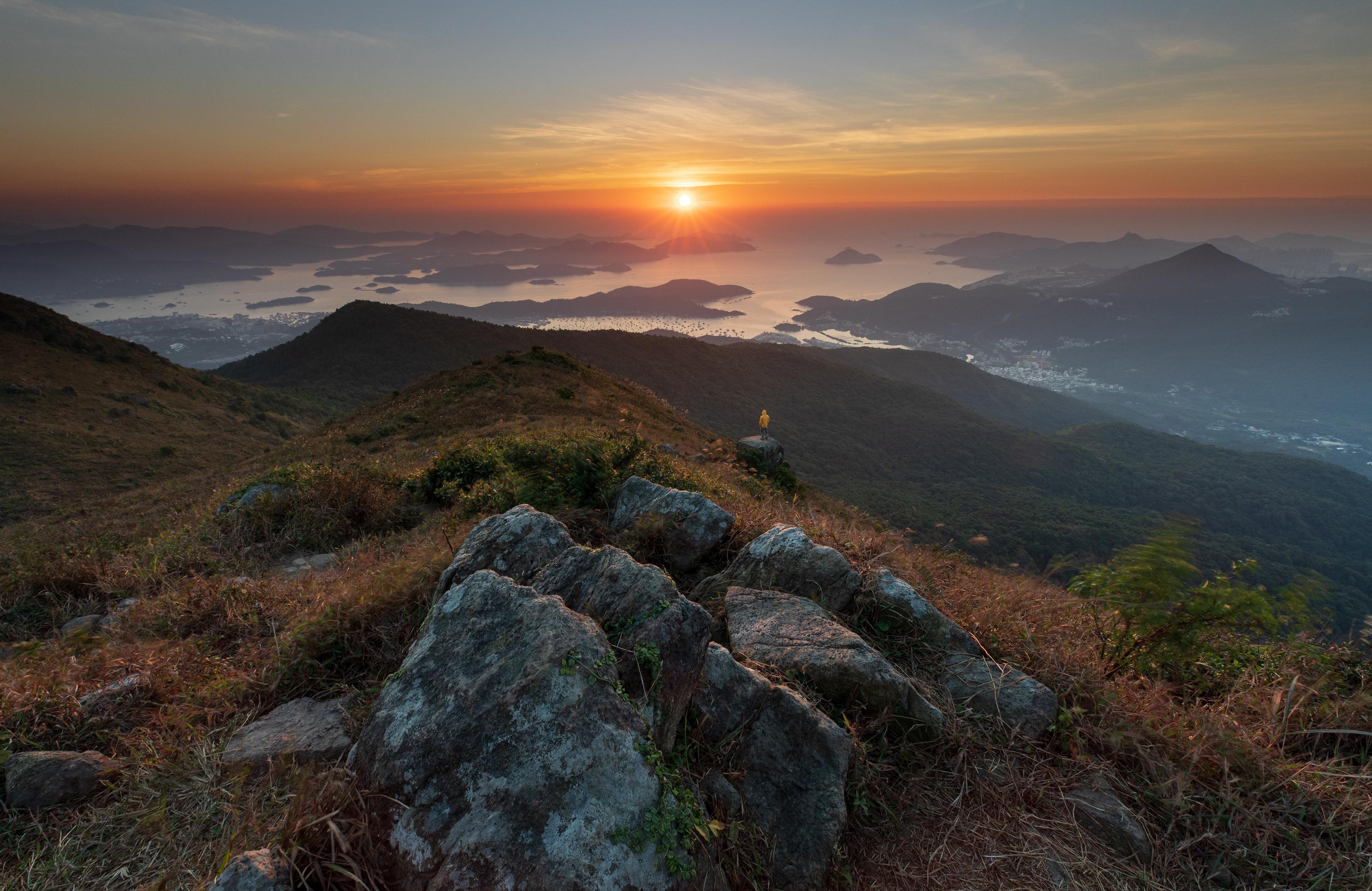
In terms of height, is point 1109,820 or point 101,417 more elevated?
point 1109,820

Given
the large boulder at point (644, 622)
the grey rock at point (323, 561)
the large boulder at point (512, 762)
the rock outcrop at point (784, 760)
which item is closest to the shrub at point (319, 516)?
A: the grey rock at point (323, 561)

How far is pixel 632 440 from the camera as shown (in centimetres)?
699

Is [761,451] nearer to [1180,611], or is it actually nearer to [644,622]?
[1180,611]

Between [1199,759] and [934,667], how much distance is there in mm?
1290

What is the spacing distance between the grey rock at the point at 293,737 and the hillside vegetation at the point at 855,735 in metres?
0.10

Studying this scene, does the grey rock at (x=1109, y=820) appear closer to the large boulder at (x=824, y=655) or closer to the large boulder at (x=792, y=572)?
the large boulder at (x=824, y=655)

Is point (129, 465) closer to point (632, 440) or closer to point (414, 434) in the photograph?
point (414, 434)

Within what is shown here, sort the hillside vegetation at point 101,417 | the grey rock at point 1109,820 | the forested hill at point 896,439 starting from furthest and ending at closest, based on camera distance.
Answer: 1. the forested hill at point 896,439
2. the hillside vegetation at point 101,417
3. the grey rock at point 1109,820

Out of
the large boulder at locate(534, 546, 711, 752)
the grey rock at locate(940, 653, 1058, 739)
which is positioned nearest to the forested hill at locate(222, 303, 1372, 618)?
the grey rock at locate(940, 653, 1058, 739)

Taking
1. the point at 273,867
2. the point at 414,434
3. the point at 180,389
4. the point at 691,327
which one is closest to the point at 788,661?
the point at 273,867

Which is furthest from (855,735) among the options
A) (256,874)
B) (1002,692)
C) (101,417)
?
(101,417)

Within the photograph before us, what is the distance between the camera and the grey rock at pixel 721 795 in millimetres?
2471

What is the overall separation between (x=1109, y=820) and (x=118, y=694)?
217 inches

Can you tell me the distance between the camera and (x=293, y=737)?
2.84 meters
